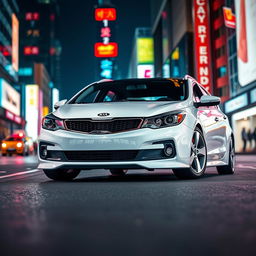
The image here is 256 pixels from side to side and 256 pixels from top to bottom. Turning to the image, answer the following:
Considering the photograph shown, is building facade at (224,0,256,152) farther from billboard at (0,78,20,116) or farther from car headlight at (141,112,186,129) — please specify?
billboard at (0,78,20,116)

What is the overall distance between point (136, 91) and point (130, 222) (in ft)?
18.2

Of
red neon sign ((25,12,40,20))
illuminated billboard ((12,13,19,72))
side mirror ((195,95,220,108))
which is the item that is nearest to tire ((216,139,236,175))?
side mirror ((195,95,220,108))

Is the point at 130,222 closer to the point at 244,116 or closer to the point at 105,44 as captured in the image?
the point at 244,116

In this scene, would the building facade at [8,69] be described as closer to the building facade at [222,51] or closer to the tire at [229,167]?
the building facade at [222,51]

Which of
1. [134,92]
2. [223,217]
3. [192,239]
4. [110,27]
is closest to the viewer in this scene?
[192,239]

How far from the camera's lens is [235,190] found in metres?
5.87

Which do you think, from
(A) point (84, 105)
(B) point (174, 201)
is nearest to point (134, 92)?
Answer: (A) point (84, 105)

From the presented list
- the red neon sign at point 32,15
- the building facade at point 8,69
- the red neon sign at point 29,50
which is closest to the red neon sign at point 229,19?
the building facade at point 8,69

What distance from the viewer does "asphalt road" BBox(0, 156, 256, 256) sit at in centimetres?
279

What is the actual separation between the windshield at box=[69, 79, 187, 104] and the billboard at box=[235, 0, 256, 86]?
25313 millimetres

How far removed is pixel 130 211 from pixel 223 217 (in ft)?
2.48

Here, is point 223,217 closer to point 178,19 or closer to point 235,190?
point 235,190

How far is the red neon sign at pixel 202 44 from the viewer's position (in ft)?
155

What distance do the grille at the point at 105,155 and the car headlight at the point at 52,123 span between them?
43 centimetres
